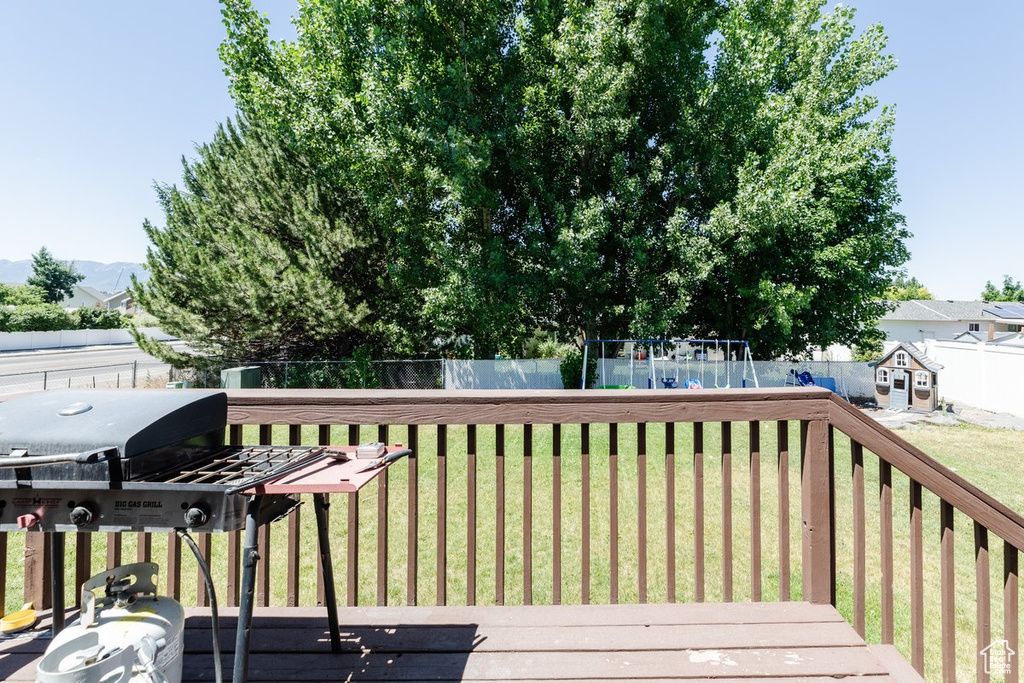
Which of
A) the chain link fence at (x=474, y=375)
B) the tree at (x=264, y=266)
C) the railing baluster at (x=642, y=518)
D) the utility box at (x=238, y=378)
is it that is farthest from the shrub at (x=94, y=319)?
the railing baluster at (x=642, y=518)

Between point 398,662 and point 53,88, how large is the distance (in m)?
12.7

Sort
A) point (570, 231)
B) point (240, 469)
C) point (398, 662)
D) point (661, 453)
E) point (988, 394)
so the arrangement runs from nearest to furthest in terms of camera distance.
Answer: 1. point (240, 469)
2. point (398, 662)
3. point (661, 453)
4. point (570, 231)
5. point (988, 394)

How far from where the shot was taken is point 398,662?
144 centimetres

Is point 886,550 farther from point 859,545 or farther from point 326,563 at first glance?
point 326,563

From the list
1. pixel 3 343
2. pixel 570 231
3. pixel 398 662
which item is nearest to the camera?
pixel 398 662

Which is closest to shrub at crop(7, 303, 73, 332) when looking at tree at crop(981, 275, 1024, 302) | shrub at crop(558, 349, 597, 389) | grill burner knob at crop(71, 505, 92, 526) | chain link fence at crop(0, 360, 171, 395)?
chain link fence at crop(0, 360, 171, 395)

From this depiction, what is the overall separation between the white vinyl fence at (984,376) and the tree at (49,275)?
53793 millimetres

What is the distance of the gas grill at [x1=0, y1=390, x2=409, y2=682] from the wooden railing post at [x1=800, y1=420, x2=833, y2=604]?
1541 mm

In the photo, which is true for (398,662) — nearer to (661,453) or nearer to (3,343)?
(661,453)

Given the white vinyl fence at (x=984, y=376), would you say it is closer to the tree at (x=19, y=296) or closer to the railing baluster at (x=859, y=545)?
the railing baluster at (x=859, y=545)

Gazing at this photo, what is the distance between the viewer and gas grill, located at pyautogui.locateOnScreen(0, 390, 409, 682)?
101 centimetres

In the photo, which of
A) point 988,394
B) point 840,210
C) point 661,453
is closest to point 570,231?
point 661,453

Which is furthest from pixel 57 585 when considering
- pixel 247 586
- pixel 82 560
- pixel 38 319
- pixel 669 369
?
pixel 38 319

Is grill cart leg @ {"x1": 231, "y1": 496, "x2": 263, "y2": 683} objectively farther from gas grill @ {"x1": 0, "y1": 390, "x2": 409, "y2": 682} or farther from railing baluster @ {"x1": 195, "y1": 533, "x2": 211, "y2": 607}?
railing baluster @ {"x1": 195, "y1": 533, "x2": 211, "y2": 607}
